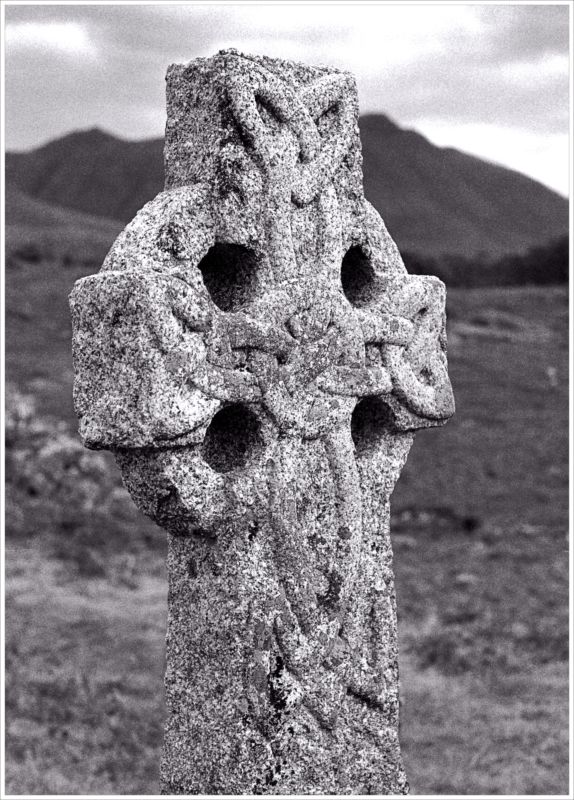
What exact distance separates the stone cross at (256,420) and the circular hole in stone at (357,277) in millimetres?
123

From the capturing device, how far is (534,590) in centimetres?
1041

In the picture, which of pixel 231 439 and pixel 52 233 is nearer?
pixel 231 439

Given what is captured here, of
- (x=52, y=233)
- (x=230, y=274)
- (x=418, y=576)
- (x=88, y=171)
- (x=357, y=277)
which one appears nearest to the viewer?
(x=230, y=274)

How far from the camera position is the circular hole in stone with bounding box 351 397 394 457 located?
384 cm

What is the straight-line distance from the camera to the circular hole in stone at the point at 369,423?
3.84 metres

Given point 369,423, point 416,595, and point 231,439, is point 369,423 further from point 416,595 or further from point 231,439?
point 416,595

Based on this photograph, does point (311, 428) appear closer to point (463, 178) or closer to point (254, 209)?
point (254, 209)

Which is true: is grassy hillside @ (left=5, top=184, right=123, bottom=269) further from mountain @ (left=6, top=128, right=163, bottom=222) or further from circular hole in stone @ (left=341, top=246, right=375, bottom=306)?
circular hole in stone @ (left=341, top=246, right=375, bottom=306)

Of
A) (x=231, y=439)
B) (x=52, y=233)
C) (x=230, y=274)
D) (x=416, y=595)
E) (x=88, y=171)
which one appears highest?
(x=88, y=171)

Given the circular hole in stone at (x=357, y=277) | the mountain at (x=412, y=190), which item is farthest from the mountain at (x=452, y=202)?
the circular hole in stone at (x=357, y=277)

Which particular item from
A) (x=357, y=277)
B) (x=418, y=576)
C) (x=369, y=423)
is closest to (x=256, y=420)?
(x=369, y=423)

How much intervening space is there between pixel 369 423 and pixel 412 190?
76.8 ft

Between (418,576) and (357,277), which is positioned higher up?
(357,277)

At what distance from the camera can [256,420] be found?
342 cm
